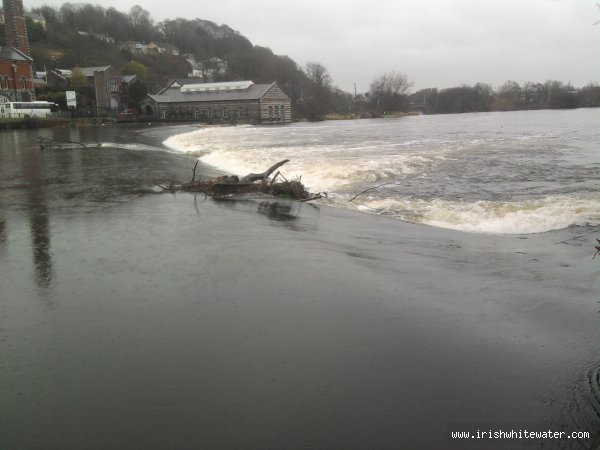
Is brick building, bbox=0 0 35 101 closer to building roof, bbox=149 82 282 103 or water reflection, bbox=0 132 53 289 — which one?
building roof, bbox=149 82 282 103

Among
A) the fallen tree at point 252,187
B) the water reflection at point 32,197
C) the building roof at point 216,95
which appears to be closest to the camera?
the water reflection at point 32,197

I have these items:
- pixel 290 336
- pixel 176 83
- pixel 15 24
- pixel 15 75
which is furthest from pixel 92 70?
pixel 290 336

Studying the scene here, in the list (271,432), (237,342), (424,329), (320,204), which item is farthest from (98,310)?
(320,204)

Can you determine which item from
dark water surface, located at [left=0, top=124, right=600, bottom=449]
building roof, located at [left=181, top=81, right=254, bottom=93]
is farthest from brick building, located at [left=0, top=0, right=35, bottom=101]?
dark water surface, located at [left=0, top=124, right=600, bottom=449]

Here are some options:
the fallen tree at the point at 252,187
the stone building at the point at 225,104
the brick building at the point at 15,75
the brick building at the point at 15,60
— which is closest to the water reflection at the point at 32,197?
the fallen tree at the point at 252,187

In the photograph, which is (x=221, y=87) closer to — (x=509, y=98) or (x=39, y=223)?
(x=509, y=98)

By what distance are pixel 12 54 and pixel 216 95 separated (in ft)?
114

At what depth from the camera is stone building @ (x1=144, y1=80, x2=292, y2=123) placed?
86.3m

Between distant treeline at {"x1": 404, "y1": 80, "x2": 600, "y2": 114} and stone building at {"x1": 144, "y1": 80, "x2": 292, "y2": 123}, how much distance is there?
4216 centimetres

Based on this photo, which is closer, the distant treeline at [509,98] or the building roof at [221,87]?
the building roof at [221,87]

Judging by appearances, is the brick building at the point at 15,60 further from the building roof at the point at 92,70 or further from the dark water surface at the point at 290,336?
the dark water surface at the point at 290,336

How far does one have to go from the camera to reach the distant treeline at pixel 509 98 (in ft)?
315

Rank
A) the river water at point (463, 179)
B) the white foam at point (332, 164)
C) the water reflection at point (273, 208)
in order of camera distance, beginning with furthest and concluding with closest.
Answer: the white foam at point (332, 164) < the river water at point (463, 179) < the water reflection at point (273, 208)

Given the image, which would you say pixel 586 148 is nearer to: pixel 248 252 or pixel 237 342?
pixel 248 252
